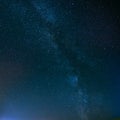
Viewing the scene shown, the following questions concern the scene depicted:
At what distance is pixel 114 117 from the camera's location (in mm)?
8281

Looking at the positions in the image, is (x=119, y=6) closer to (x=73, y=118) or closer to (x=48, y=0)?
(x=48, y=0)

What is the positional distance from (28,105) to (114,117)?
5.85 feet

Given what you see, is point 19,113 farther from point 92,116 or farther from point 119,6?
point 119,6

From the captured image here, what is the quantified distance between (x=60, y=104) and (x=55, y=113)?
0.27 meters

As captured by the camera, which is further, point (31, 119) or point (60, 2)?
point (31, 119)

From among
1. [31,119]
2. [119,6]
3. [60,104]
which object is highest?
[119,6]

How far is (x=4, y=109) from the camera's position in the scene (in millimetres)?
8648

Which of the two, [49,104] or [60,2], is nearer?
[60,2]

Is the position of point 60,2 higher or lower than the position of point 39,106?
higher

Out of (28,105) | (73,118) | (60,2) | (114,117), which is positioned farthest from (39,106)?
(60,2)

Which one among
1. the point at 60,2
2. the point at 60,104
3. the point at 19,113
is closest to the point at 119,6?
the point at 60,2

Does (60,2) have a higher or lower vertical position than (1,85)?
higher

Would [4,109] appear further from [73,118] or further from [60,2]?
[60,2]

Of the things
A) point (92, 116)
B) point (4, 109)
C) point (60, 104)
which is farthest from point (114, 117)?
point (4, 109)
